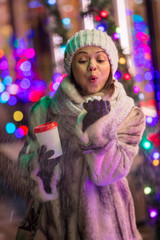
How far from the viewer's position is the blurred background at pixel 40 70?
1.33m

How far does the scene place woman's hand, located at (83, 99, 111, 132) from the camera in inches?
39.8

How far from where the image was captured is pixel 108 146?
102 centimetres

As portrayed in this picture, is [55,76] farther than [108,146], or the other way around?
[55,76]

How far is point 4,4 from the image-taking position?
137 centimetres

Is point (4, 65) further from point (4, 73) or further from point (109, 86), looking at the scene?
point (109, 86)

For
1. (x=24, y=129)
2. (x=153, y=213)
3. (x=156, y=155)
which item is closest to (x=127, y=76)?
(x=156, y=155)

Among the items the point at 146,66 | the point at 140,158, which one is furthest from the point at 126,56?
the point at 140,158

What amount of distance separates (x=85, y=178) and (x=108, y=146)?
15cm

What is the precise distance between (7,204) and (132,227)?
1.75 feet

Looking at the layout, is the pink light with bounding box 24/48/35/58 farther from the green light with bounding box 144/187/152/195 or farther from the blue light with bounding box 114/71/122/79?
the green light with bounding box 144/187/152/195

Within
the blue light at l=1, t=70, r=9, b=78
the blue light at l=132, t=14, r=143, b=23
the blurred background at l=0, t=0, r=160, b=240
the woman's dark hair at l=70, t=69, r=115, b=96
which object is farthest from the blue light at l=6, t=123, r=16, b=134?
the blue light at l=132, t=14, r=143, b=23

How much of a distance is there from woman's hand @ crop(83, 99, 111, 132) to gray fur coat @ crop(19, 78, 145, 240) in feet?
Result: 0.07

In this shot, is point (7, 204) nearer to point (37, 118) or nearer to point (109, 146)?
point (37, 118)

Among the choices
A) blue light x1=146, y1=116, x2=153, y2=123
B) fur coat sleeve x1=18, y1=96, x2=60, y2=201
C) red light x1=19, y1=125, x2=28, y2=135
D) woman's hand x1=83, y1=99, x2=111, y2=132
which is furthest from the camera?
blue light x1=146, y1=116, x2=153, y2=123
